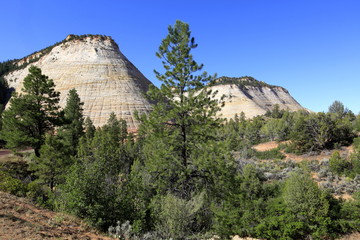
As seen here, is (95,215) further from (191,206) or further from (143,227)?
(191,206)

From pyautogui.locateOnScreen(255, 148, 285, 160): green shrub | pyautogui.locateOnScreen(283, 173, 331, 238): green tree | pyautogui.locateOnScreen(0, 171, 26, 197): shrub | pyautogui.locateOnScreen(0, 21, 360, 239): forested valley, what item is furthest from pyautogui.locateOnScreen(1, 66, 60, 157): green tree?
pyautogui.locateOnScreen(255, 148, 285, 160): green shrub

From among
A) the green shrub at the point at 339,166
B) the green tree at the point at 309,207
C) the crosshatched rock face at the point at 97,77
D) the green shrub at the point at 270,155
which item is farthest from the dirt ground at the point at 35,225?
the crosshatched rock face at the point at 97,77

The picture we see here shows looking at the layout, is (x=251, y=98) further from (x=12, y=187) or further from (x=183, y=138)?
(x=12, y=187)

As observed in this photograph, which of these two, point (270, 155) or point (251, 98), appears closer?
point (270, 155)

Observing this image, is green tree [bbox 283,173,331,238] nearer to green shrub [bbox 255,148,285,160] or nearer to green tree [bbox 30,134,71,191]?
green tree [bbox 30,134,71,191]

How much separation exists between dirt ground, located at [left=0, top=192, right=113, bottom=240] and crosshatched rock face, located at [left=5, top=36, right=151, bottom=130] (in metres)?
43.4

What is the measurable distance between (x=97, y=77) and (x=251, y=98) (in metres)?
72.1

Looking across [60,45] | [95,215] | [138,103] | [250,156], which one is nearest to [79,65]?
[60,45]

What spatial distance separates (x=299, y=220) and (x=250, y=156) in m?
25.1

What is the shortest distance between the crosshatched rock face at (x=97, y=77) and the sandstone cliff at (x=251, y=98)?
4261 cm

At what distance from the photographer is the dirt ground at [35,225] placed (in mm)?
6026

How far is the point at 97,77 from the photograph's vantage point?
63.6m

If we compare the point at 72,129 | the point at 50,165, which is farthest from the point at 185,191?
the point at 72,129

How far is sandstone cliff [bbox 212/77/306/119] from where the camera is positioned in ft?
311
